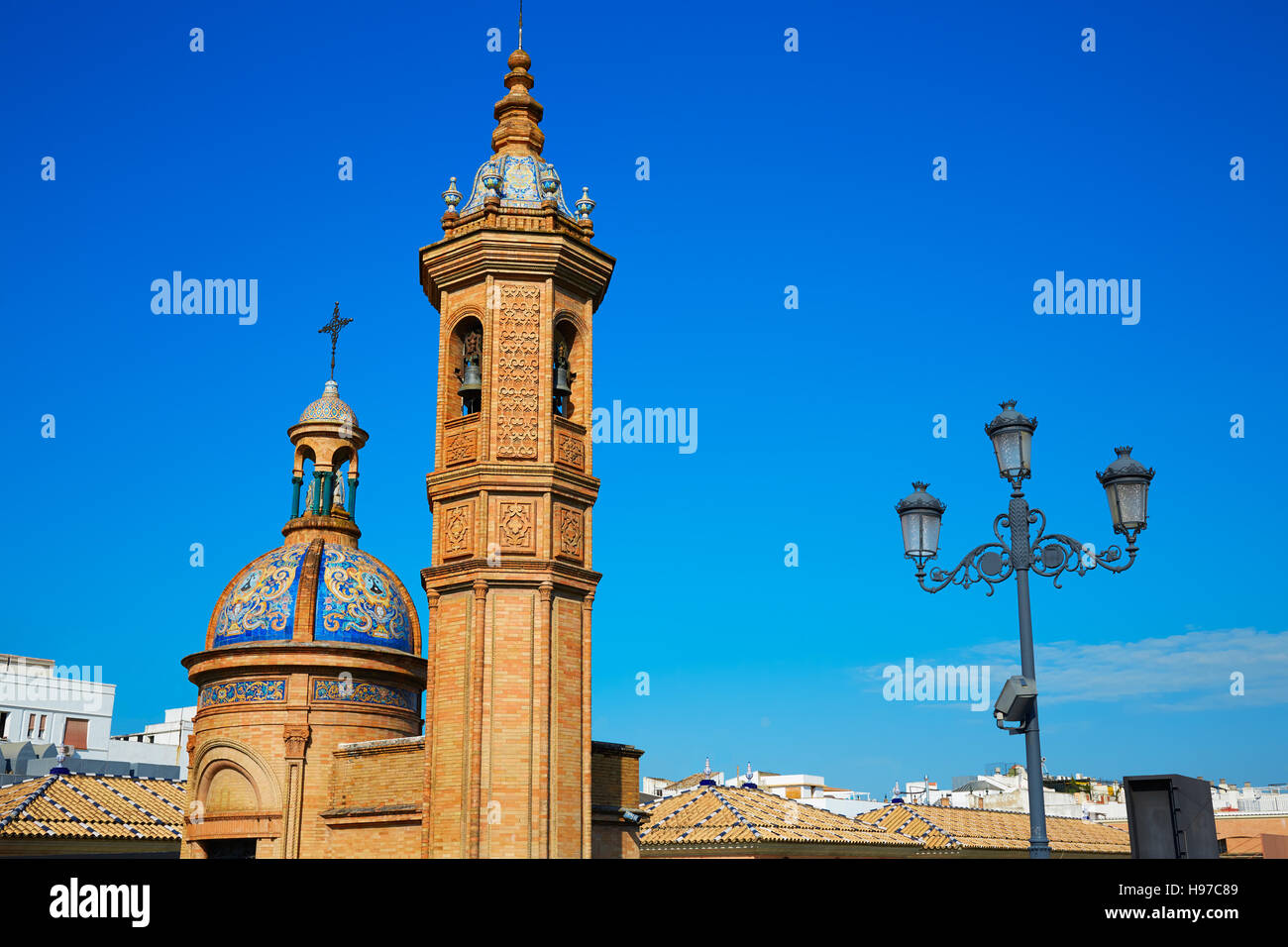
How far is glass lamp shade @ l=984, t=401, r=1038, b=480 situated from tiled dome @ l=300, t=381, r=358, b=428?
68.6ft

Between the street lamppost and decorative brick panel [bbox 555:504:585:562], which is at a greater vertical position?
decorative brick panel [bbox 555:504:585:562]

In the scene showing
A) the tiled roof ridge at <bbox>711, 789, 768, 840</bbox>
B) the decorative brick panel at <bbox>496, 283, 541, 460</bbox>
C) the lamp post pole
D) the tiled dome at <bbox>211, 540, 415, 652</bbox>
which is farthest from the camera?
the tiled roof ridge at <bbox>711, 789, 768, 840</bbox>

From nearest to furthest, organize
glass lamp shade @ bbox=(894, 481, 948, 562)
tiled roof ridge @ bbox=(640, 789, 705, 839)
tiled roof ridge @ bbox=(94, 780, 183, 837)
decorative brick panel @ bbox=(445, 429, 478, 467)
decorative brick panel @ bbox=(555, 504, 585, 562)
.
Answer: glass lamp shade @ bbox=(894, 481, 948, 562), decorative brick panel @ bbox=(555, 504, 585, 562), decorative brick panel @ bbox=(445, 429, 478, 467), tiled roof ridge @ bbox=(94, 780, 183, 837), tiled roof ridge @ bbox=(640, 789, 705, 839)

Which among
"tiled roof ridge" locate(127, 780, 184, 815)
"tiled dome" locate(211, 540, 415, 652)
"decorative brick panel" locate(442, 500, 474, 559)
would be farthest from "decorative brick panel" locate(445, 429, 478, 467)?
"tiled roof ridge" locate(127, 780, 184, 815)

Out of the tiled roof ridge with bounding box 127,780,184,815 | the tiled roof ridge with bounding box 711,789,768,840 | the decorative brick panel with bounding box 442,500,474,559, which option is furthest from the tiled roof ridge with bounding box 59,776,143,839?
the decorative brick panel with bounding box 442,500,474,559

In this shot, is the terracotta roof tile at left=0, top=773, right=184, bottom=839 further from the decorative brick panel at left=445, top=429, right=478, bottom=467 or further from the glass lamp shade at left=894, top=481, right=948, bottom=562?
the glass lamp shade at left=894, top=481, right=948, bottom=562

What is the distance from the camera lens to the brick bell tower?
17281mm

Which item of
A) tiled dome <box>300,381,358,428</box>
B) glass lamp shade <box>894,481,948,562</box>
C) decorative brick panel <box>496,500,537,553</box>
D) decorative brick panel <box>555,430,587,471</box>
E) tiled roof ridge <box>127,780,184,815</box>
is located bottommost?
tiled roof ridge <box>127,780,184,815</box>

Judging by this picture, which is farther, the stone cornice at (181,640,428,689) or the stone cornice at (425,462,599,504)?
the stone cornice at (181,640,428,689)
